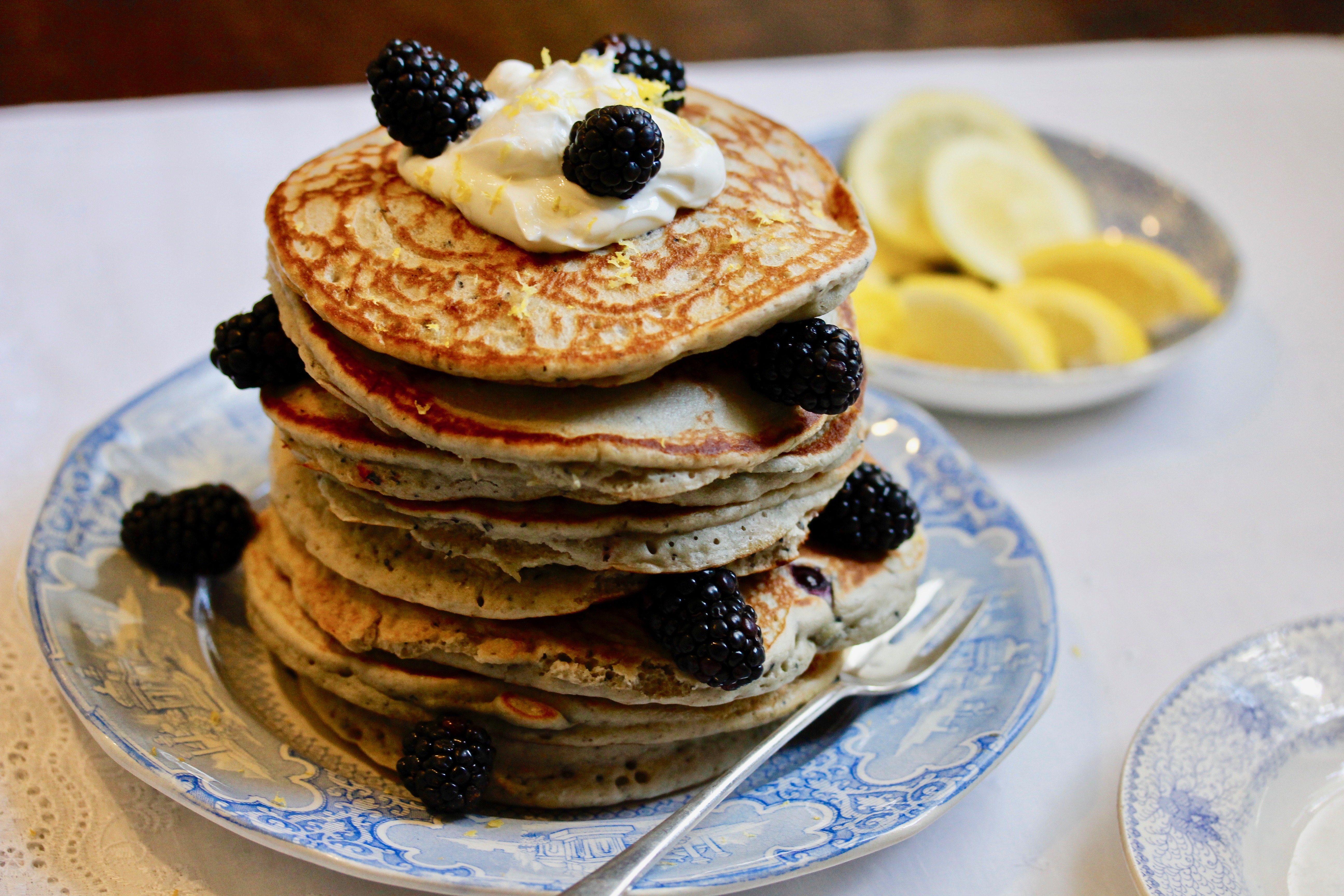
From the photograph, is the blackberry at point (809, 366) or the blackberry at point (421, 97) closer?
the blackberry at point (809, 366)

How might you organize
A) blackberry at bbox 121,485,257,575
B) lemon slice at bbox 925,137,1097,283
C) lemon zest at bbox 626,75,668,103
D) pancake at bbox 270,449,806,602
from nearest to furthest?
pancake at bbox 270,449,806,602, lemon zest at bbox 626,75,668,103, blackberry at bbox 121,485,257,575, lemon slice at bbox 925,137,1097,283

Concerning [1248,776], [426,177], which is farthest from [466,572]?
[1248,776]

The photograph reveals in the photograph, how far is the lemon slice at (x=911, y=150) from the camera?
3.20 m

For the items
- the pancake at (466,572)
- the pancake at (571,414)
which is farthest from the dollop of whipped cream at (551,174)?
the pancake at (466,572)

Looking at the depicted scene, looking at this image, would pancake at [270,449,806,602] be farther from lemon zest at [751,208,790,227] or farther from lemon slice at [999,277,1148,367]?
lemon slice at [999,277,1148,367]

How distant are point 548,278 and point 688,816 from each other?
29.3 inches

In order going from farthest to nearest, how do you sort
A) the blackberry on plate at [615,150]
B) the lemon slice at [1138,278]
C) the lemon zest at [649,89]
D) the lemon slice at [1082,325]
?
1. the lemon slice at [1138,278]
2. the lemon slice at [1082,325]
3. the lemon zest at [649,89]
4. the blackberry on plate at [615,150]

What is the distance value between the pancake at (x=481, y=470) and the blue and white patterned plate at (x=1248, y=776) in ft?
2.21

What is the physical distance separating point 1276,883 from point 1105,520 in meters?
1.00

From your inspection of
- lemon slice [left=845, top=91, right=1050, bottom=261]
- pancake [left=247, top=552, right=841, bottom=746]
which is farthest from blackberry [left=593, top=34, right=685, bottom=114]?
lemon slice [left=845, top=91, right=1050, bottom=261]

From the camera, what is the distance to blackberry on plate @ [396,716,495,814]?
1.45m

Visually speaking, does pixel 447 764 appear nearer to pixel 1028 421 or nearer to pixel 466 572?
pixel 466 572

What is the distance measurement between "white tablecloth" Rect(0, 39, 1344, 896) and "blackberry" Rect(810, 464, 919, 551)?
1.39 feet

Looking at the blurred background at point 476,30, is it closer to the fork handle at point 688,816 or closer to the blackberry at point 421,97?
the blackberry at point 421,97
